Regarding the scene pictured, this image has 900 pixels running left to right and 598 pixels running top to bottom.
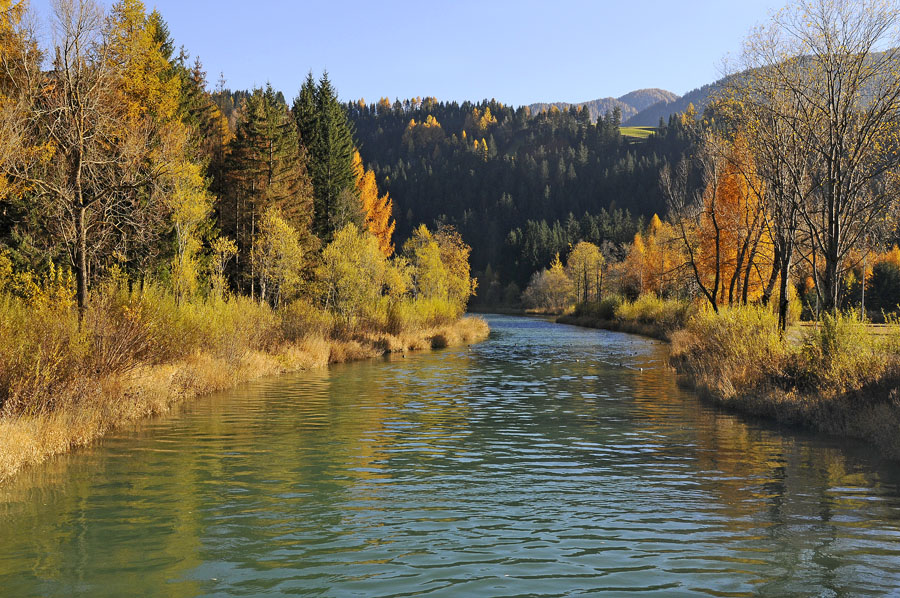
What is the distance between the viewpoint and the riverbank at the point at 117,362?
1468 cm

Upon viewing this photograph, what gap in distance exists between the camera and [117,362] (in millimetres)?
18828

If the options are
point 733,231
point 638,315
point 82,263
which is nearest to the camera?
point 82,263

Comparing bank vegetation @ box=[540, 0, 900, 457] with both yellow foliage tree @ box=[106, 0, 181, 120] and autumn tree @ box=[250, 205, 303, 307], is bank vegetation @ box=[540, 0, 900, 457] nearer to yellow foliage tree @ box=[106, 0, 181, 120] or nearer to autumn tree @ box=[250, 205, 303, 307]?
autumn tree @ box=[250, 205, 303, 307]

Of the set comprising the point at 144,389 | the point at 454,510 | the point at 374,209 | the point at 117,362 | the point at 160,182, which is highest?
the point at 374,209

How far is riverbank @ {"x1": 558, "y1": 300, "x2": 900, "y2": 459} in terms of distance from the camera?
16.5m

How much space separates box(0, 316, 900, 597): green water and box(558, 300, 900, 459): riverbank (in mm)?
952

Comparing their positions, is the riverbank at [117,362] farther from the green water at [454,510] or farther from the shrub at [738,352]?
the shrub at [738,352]

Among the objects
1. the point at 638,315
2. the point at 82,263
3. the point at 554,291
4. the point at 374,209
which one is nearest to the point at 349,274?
the point at 82,263

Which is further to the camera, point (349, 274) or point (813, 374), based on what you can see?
point (349, 274)

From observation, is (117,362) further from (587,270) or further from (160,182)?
(587,270)

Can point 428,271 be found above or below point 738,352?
above

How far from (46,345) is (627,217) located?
161 m

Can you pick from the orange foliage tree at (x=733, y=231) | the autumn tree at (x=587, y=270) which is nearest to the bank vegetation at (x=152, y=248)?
the orange foliage tree at (x=733, y=231)

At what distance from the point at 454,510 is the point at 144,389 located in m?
13.4
